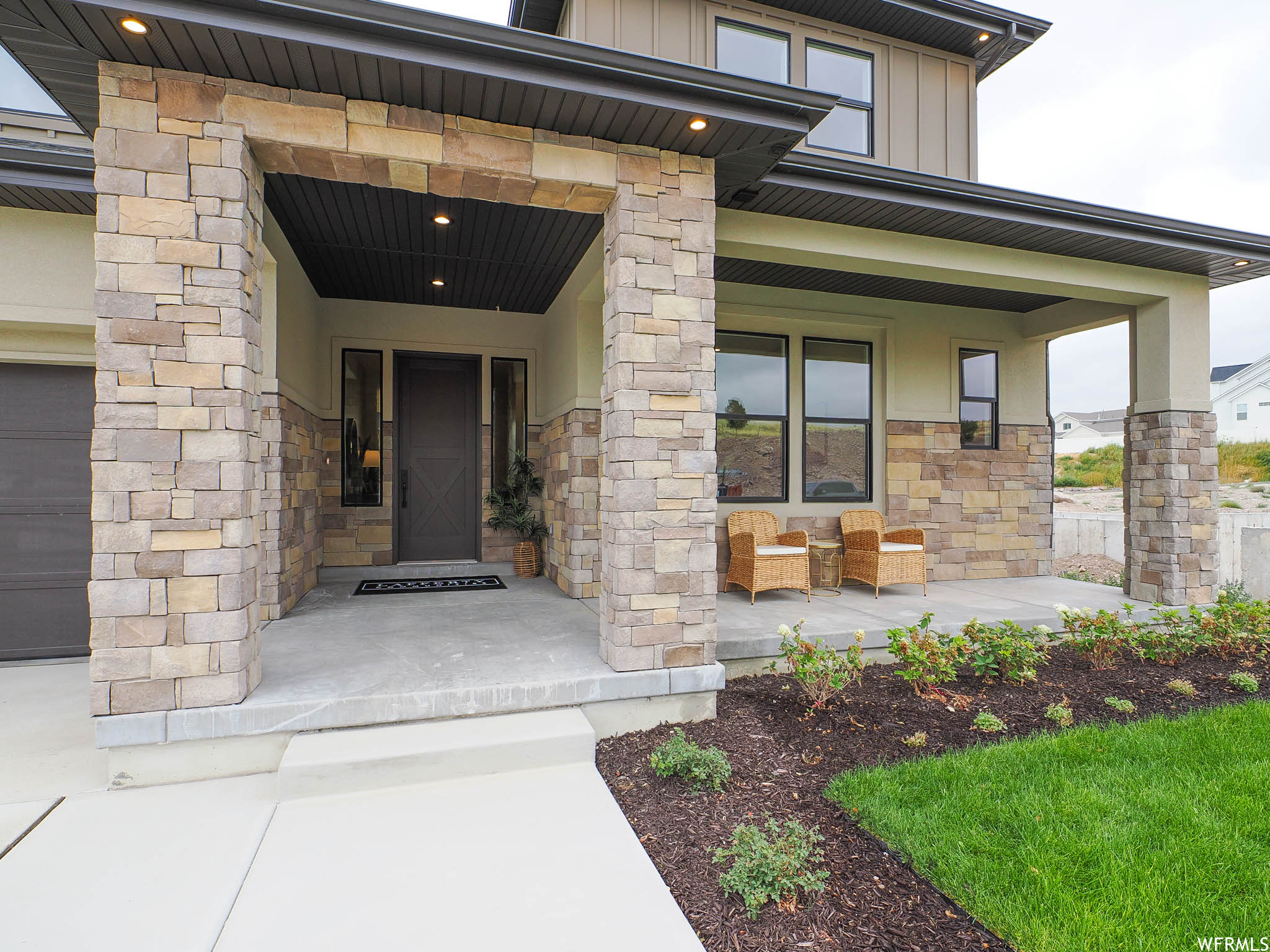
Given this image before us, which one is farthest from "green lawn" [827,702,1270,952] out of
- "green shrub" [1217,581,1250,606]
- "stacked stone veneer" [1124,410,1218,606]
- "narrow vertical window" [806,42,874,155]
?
"narrow vertical window" [806,42,874,155]

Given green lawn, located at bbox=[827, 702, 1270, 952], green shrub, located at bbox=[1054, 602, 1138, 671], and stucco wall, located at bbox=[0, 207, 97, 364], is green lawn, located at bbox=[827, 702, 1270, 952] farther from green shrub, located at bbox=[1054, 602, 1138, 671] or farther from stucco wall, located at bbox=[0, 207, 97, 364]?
stucco wall, located at bbox=[0, 207, 97, 364]

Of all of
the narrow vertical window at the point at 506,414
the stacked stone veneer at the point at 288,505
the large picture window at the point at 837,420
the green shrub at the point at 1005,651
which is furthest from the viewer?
the narrow vertical window at the point at 506,414

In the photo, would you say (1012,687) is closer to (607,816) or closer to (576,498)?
(607,816)

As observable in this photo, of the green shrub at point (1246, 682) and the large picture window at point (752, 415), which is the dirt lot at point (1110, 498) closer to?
the green shrub at point (1246, 682)

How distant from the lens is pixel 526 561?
675cm

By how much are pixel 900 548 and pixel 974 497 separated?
6.09ft

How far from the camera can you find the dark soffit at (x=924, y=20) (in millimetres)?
5586

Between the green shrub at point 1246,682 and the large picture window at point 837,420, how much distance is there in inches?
130

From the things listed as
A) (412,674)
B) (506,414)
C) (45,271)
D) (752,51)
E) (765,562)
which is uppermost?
(752,51)

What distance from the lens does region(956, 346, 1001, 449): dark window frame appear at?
7.18 m

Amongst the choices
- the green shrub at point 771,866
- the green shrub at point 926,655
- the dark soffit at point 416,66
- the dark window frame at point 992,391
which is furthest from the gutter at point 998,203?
the green shrub at point 771,866

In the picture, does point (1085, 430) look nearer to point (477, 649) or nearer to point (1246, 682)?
point (1246, 682)

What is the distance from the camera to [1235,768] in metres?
2.79

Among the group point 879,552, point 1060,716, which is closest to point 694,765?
point 1060,716
